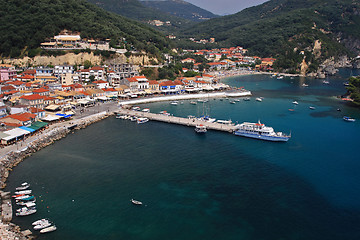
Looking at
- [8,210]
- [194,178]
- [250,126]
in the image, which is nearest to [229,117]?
[250,126]

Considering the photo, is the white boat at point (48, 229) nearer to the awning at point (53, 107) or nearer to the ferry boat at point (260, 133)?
the ferry boat at point (260, 133)

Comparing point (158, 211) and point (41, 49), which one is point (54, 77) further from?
point (158, 211)

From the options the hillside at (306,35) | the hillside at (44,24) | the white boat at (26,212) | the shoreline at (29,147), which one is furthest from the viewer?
the hillside at (306,35)

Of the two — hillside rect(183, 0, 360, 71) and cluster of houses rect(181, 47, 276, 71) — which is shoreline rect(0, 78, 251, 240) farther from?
hillside rect(183, 0, 360, 71)

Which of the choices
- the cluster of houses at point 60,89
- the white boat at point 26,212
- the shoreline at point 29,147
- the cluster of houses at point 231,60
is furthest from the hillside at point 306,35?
the white boat at point 26,212

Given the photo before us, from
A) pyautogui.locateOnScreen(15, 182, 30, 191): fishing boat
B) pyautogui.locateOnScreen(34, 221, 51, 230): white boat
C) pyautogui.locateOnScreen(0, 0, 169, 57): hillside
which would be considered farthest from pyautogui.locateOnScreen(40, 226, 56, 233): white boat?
pyautogui.locateOnScreen(0, 0, 169, 57): hillside

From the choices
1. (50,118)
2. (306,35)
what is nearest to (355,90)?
(50,118)
